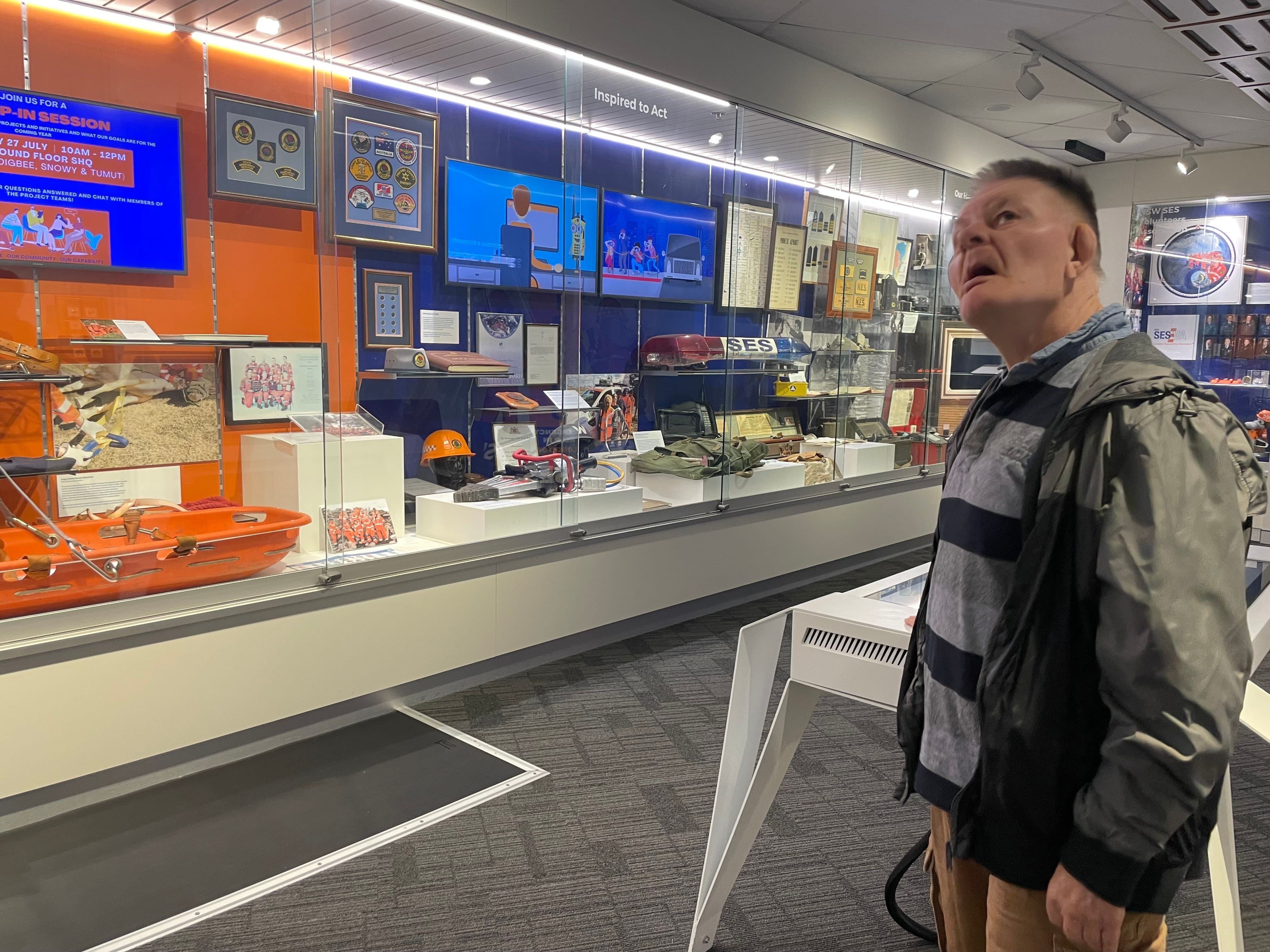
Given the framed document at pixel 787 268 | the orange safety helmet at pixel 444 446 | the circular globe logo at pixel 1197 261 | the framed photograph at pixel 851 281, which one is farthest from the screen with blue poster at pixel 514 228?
the circular globe logo at pixel 1197 261

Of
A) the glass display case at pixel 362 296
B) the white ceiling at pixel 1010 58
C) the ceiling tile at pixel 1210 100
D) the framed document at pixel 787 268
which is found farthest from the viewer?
the ceiling tile at pixel 1210 100

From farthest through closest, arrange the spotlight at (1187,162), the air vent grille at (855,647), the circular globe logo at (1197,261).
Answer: the circular globe logo at (1197,261) < the spotlight at (1187,162) < the air vent grille at (855,647)

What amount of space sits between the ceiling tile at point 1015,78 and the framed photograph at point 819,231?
3.64ft

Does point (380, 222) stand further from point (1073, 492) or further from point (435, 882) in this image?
point (1073, 492)

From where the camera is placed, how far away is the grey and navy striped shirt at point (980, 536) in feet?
4.17

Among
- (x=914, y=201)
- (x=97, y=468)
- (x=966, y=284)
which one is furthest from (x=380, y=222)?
(x=914, y=201)

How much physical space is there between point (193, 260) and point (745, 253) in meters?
2.99

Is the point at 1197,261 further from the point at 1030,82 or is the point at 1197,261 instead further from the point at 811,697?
the point at 811,697

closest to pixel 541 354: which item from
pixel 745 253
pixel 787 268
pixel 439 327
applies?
pixel 439 327

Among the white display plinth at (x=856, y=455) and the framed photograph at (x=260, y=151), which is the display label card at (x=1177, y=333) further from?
the framed photograph at (x=260, y=151)

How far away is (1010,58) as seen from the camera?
5273 mm

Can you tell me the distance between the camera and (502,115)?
152 inches

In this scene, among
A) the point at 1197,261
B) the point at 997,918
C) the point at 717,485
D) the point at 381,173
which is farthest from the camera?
the point at 1197,261

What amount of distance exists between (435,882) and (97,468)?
168 cm
